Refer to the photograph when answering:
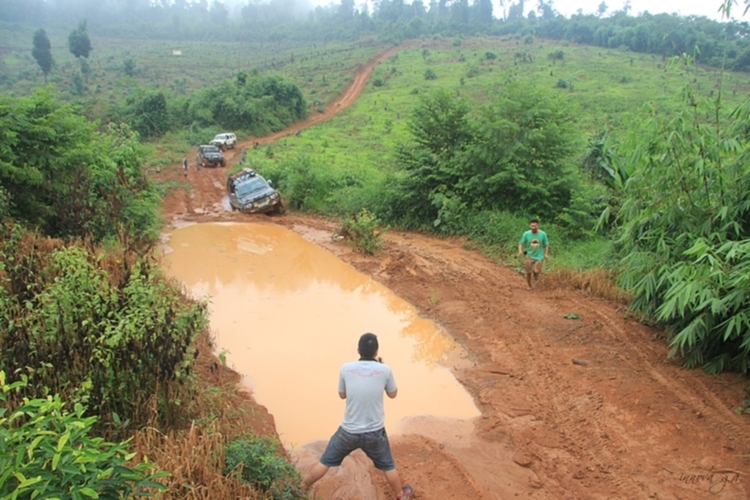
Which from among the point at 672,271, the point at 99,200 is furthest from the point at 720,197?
the point at 99,200

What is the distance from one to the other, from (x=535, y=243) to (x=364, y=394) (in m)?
6.56

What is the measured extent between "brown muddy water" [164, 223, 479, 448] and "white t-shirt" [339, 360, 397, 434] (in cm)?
212

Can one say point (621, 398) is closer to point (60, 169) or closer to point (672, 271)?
point (672, 271)

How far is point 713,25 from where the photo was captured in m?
64.2

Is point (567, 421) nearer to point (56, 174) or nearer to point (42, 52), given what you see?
point (56, 174)

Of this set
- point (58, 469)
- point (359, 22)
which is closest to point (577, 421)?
point (58, 469)

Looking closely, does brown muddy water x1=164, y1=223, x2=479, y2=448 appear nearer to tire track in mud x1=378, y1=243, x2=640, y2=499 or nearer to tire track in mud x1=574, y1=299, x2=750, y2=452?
tire track in mud x1=378, y1=243, x2=640, y2=499

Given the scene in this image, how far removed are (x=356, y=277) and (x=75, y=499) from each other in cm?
1073

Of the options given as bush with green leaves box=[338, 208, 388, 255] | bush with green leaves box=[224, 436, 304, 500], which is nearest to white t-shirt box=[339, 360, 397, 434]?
bush with green leaves box=[224, 436, 304, 500]

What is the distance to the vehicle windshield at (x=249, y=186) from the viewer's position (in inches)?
846

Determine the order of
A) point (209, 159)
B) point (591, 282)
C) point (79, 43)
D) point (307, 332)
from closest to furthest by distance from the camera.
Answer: point (307, 332) → point (591, 282) → point (209, 159) → point (79, 43)

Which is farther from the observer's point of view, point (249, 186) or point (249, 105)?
point (249, 105)

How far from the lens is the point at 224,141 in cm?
3784

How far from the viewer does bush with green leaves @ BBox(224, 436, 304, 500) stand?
186 inches
